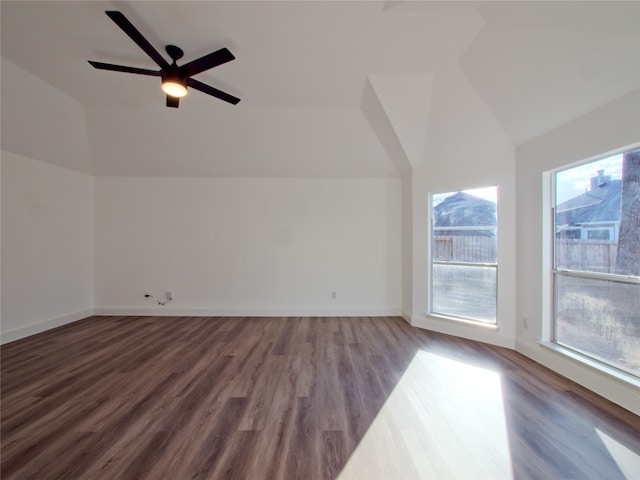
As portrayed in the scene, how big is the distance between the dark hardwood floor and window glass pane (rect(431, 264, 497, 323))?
0.48 metres

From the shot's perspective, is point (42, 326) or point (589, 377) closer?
point (589, 377)

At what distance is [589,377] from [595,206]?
159 centimetres

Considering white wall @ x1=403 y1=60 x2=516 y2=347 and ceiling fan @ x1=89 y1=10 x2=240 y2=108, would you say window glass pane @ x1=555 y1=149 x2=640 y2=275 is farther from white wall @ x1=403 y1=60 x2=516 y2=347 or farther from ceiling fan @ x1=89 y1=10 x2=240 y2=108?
ceiling fan @ x1=89 y1=10 x2=240 y2=108

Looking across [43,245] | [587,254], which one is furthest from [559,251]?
[43,245]

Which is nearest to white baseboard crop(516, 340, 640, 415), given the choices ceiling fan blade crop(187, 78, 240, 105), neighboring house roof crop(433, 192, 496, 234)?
neighboring house roof crop(433, 192, 496, 234)

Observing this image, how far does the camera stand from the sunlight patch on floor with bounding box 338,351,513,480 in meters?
1.39

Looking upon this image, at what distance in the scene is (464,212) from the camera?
11.1ft

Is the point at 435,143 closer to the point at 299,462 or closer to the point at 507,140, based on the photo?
the point at 507,140

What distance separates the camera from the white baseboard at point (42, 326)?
10.0 feet

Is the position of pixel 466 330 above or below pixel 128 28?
below

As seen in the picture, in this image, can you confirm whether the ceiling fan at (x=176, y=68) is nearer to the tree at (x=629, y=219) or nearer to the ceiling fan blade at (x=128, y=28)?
the ceiling fan blade at (x=128, y=28)

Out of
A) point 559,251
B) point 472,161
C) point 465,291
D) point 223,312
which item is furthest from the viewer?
point 223,312

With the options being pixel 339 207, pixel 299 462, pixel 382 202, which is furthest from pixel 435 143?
pixel 299 462

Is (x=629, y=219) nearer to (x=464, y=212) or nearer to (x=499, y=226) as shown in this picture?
(x=499, y=226)
